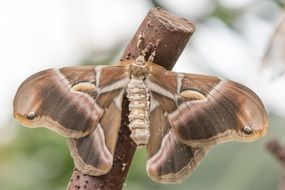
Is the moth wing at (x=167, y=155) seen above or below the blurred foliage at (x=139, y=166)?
above

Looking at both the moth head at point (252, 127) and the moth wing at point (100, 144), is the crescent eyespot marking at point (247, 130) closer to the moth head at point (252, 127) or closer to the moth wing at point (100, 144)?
the moth head at point (252, 127)

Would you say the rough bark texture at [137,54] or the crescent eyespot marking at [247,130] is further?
the crescent eyespot marking at [247,130]

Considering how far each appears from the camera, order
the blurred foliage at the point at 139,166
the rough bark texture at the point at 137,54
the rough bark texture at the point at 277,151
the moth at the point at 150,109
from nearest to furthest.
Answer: the rough bark texture at the point at 277,151, the rough bark texture at the point at 137,54, the moth at the point at 150,109, the blurred foliage at the point at 139,166

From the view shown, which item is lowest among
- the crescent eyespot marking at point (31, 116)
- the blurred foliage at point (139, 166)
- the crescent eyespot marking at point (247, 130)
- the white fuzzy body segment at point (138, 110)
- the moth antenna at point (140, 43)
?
the blurred foliage at point (139, 166)

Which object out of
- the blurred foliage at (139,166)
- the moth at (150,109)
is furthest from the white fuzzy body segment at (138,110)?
the blurred foliage at (139,166)

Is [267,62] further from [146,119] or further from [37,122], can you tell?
[37,122]

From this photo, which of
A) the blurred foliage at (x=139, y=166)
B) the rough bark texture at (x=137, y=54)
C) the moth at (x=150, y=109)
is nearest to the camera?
the rough bark texture at (x=137, y=54)

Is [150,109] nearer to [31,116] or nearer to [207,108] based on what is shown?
[207,108]

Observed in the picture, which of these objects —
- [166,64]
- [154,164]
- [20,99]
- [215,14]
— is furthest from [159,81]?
[215,14]
